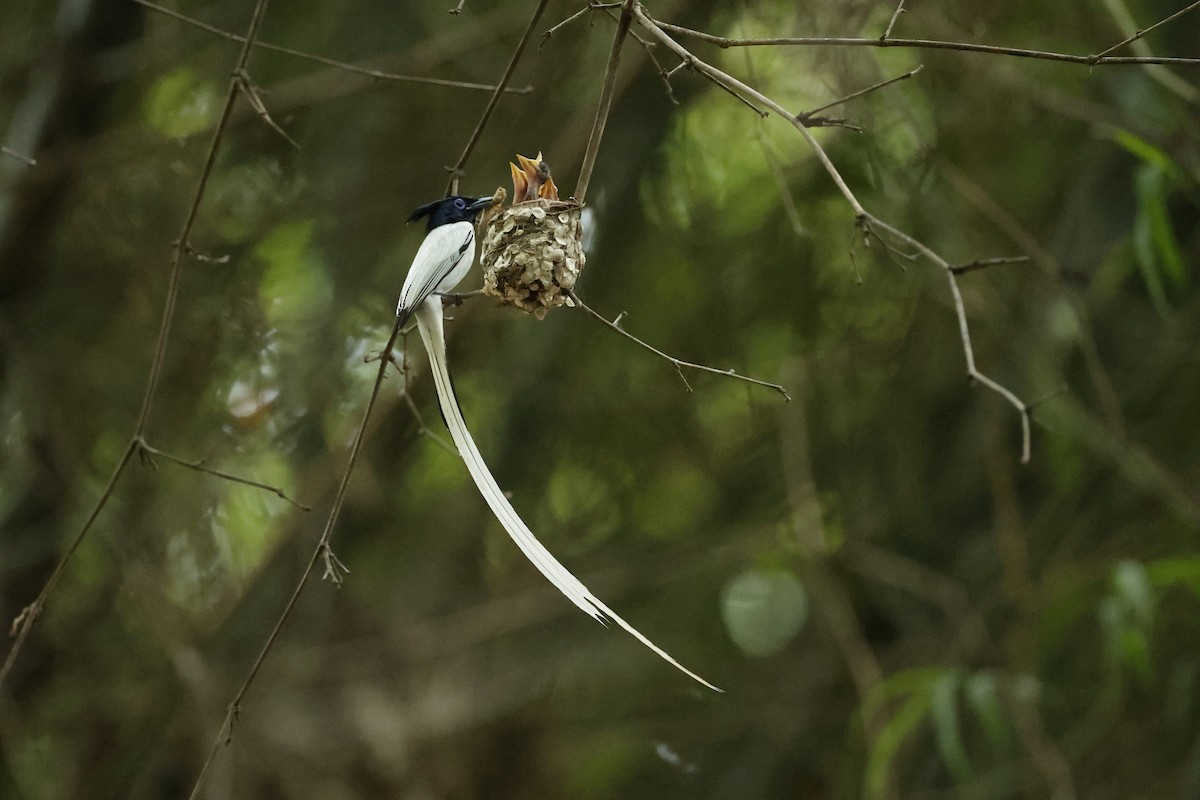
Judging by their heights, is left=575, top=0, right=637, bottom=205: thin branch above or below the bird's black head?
above

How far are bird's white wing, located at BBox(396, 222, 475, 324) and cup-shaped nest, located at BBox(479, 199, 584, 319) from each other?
141 mm

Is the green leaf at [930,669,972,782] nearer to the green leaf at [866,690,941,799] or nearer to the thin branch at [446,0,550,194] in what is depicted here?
the green leaf at [866,690,941,799]

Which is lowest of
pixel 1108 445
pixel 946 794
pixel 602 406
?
pixel 946 794

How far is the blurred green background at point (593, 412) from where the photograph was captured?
303 centimetres

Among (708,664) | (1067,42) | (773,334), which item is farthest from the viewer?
(708,664)

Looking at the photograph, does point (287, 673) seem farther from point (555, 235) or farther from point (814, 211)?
point (555, 235)

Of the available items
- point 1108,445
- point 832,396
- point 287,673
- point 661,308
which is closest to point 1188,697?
point 1108,445

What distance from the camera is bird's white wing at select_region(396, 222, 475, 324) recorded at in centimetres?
181

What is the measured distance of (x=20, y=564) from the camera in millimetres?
3207

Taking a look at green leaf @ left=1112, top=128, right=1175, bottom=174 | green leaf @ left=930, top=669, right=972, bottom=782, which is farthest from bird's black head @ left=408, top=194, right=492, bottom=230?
green leaf @ left=930, top=669, right=972, bottom=782

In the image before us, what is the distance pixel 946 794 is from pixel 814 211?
171cm

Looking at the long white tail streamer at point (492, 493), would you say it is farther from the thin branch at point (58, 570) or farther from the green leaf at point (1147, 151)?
the green leaf at point (1147, 151)

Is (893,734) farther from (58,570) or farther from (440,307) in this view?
(58,570)

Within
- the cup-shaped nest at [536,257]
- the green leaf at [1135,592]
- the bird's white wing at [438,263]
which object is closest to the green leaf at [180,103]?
the bird's white wing at [438,263]
